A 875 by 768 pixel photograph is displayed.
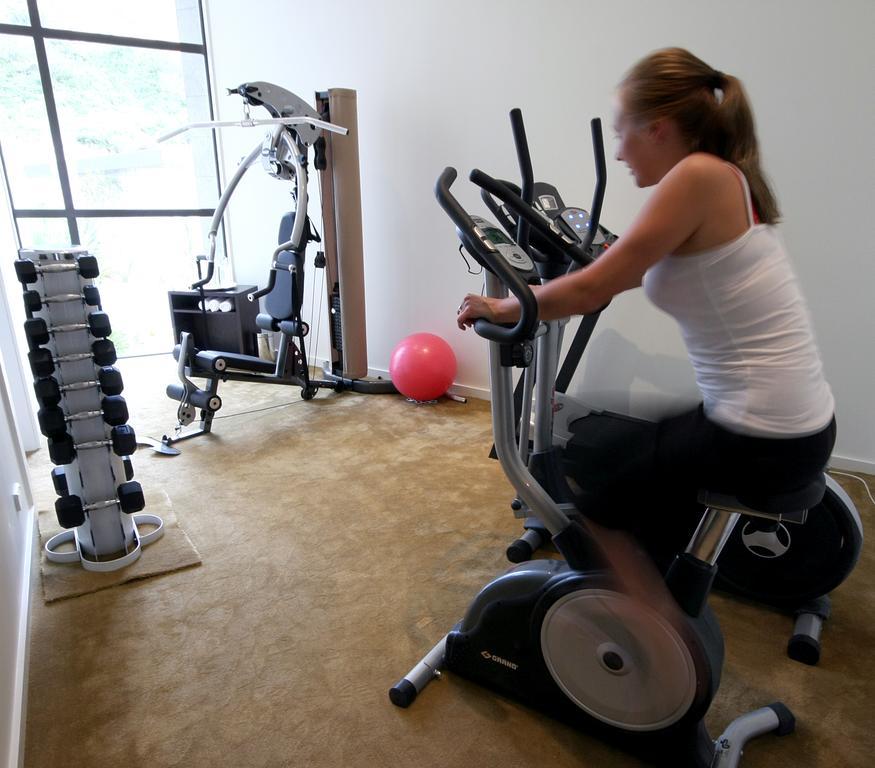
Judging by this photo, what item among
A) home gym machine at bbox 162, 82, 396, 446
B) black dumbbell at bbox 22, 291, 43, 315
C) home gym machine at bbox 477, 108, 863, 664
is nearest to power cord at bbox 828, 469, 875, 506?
home gym machine at bbox 477, 108, 863, 664

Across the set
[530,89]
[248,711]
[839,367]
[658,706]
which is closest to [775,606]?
[658,706]

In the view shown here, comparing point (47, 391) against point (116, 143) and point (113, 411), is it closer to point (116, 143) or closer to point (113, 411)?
point (113, 411)

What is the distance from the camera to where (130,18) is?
464 cm

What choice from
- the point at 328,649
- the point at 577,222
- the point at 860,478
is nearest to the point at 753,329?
the point at 577,222

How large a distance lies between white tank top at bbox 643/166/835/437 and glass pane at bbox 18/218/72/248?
4.78 m

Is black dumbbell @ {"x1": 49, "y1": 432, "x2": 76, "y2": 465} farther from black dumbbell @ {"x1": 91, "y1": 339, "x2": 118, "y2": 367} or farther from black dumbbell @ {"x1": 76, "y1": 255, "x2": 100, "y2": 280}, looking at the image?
black dumbbell @ {"x1": 76, "y1": 255, "x2": 100, "y2": 280}

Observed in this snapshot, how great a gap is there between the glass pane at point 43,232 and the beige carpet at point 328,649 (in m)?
2.46

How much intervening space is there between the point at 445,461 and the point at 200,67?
4.16m

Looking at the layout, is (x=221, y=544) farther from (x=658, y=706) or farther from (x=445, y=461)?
(x=658, y=706)

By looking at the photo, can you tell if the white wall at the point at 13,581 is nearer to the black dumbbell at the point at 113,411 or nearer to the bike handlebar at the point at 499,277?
the black dumbbell at the point at 113,411

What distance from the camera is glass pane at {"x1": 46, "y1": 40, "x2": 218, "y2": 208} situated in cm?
455

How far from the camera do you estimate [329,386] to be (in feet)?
13.4

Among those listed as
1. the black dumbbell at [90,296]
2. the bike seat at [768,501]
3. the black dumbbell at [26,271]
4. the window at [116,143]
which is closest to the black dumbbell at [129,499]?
the black dumbbell at [90,296]

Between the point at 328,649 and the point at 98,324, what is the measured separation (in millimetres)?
1280
